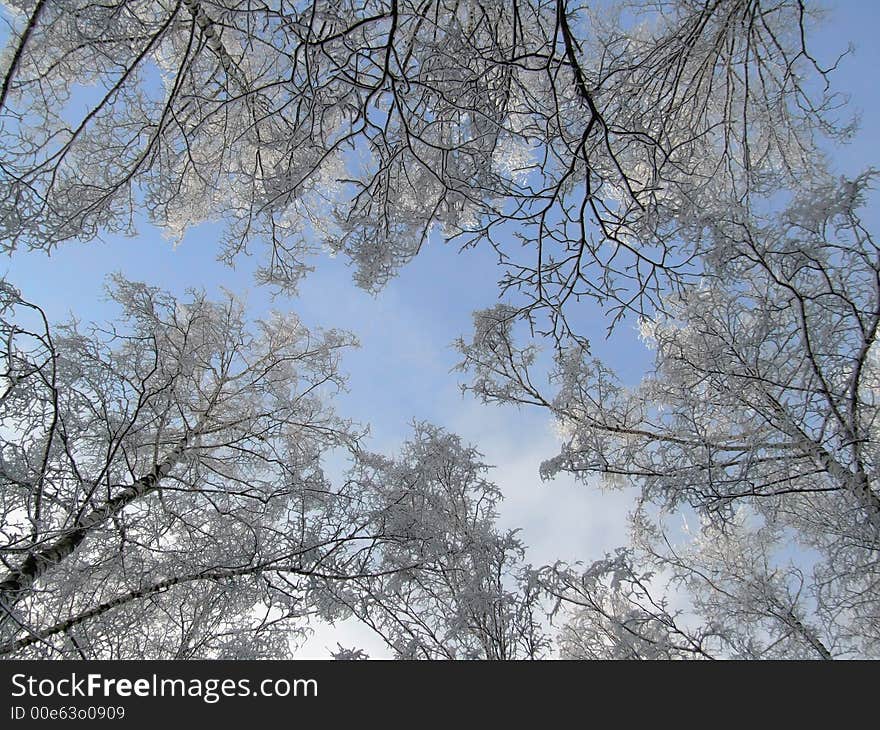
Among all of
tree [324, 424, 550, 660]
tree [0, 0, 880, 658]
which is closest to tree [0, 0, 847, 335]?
tree [0, 0, 880, 658]

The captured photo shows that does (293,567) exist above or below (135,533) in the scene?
below

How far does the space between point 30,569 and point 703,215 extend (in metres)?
4.78

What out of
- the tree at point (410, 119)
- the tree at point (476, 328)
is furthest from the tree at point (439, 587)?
the tree at point (410, 119)

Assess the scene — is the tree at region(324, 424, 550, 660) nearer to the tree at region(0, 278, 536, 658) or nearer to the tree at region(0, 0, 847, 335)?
the tree at region(0, 278, 536, 658)

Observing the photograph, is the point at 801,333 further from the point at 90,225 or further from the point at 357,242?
the point at 90,225

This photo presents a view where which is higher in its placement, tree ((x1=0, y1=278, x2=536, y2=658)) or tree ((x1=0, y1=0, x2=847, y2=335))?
tree ((x1=0, y1=0, x2=847, y2=335))

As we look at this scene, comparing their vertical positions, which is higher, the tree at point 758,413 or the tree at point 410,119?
the tree at point 410,119

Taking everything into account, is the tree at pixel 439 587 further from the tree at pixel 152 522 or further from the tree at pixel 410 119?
the tree at pixel 410 119

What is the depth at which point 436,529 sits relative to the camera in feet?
15.4

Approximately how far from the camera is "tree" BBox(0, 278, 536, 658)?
10.6ft

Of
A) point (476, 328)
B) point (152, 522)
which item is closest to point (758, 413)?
point (476, 328)

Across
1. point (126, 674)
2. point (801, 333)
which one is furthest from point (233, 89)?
point (801, 333)

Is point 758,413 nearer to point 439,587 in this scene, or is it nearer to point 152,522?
point 439,587

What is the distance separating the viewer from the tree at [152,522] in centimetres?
324
